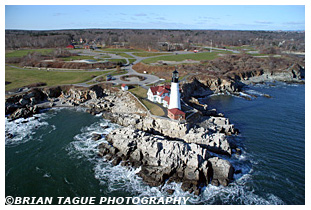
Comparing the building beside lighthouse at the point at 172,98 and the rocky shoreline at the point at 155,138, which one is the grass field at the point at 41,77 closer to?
the rocky shoreline at the point at 155,138

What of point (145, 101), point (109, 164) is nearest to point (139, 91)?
point (145, 101)

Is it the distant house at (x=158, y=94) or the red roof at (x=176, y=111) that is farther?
the distant house at (x=158, y=94)

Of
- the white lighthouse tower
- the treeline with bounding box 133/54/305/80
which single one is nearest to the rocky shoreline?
the white lighthouse tower

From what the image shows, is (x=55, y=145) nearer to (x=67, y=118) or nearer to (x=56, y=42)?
(x=67, y=118)

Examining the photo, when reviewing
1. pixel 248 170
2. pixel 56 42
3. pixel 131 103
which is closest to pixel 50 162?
pixel 131 103

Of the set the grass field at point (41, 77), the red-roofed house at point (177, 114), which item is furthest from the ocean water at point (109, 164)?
the grass field at point (41, 77)

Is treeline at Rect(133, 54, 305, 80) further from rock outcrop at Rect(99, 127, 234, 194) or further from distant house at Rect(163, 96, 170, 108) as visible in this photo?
rock outcrop at Rect(99, 127, 234, 194)

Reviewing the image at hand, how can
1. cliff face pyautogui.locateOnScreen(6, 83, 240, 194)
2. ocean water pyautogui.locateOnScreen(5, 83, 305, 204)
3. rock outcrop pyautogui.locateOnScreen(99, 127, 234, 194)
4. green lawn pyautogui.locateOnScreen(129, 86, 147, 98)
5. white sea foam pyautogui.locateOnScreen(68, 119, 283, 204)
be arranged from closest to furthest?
white sea foam pyautogui.locateOnScreen(68, 119, 283, 204) < ocean water pyautogui.locateOnScreen(5, 83, 305, 204) < rock outcrop pyautogui.locateOnScreen(99, 127, 234, 194) < cliff face pyautogui.locateOnScreen(6, 83, 240, 194) < green lawn pyautogui.locateOnScreen(129, 86, 147, 98)
